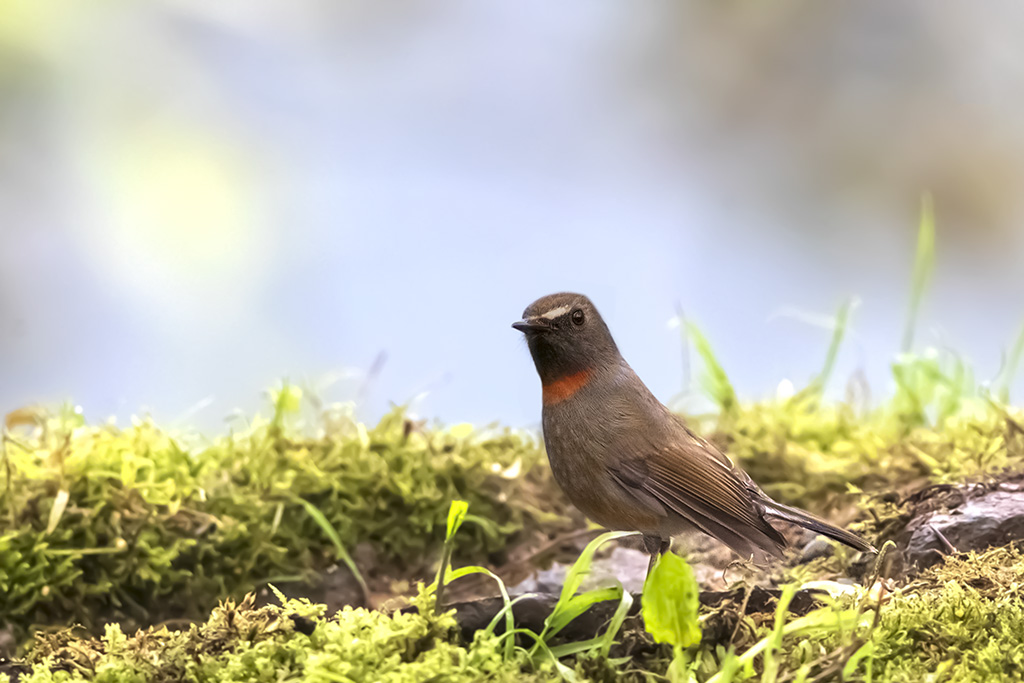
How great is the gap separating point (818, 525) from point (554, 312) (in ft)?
4.10

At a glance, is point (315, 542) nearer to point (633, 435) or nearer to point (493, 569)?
point (493, 569)

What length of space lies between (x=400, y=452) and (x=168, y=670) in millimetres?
1945

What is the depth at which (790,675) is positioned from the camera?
8.95 feet

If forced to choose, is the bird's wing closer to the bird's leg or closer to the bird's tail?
the bird's tail

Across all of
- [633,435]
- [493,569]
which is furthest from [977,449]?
[493,569]

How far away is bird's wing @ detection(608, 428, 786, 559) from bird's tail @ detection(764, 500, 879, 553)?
0.26ft

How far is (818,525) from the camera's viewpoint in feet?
11.0

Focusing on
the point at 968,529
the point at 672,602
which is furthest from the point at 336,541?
the point at 968,529

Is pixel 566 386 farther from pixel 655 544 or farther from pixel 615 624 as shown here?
pixel 615 624

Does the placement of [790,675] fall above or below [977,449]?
below

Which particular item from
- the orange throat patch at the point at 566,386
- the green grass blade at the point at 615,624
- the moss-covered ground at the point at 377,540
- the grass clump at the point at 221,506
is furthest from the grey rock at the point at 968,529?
the grass clump at the point at 221,506

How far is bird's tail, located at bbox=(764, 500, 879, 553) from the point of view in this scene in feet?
10.9

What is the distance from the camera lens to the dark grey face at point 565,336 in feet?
11.4

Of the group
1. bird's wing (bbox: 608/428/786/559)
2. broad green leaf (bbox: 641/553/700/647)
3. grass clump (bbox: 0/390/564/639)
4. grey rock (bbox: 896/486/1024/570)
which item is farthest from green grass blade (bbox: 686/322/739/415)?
broad green leaf (bbox: 641/553/700/647)
